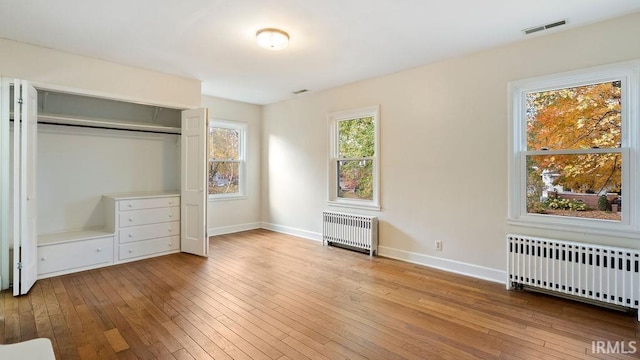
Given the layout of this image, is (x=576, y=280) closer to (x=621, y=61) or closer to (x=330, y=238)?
(x=621, y=61)

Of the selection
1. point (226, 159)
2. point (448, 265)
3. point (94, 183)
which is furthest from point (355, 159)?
point (94, 183)


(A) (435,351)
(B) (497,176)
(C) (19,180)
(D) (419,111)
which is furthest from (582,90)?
(C) (19,180)

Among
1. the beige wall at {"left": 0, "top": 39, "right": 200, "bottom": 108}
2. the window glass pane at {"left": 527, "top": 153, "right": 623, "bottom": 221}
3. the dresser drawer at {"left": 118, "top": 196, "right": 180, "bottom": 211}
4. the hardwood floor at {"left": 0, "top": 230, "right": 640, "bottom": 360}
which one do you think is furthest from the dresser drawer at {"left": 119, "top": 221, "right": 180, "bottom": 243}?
the window glass pane at {"left": 527, "top": 153, "right": 623, "bottom": 221}

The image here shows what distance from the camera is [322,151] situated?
536cm

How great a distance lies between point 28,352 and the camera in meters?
1.41

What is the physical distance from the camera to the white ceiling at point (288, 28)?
2.57m

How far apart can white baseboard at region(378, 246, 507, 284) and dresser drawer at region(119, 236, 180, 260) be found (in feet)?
10.2

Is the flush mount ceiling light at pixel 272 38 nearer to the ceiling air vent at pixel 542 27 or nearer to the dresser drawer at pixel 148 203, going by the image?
the ceiling air vent at pixel 542 27

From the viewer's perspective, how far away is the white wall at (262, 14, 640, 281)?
303 cm

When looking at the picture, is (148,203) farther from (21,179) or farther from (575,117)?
(575,117)

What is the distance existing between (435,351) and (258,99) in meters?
5.06

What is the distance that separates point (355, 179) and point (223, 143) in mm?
2729

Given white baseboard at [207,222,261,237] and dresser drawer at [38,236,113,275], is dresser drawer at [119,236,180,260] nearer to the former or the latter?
dresser drawer at [38,236,113,275]

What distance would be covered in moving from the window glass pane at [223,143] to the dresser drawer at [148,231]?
1.61m
